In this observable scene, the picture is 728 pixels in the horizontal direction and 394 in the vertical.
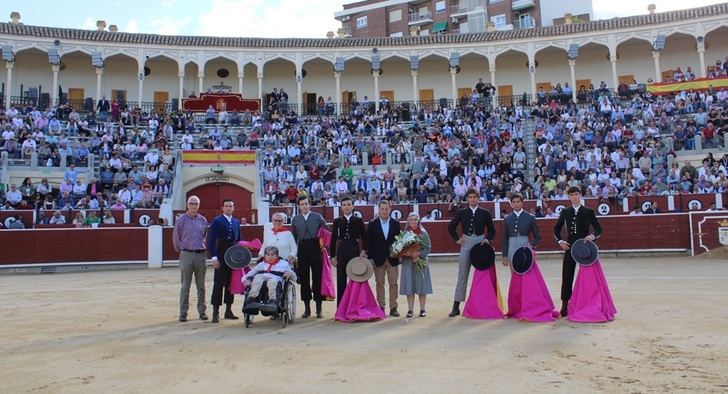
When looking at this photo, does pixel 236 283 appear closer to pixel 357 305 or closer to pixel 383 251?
pixel 357 305

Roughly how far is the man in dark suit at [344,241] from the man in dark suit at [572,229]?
2176 mm

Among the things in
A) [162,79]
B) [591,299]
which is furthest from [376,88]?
[591,299]

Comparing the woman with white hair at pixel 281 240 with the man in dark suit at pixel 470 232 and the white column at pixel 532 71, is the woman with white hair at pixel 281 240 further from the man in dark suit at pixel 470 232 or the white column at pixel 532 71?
the white column at pixel 532 71

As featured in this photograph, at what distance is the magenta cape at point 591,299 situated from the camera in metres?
6.45

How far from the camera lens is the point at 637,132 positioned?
21797 millimetres

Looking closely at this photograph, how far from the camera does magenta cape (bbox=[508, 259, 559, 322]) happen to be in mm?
6598

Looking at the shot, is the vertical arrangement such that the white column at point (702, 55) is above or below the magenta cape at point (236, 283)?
above

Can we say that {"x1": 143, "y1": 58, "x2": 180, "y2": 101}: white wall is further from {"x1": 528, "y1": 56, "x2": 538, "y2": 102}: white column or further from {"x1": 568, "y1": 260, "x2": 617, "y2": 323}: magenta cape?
{"x1": 568, "y1": 260, "x2": 617, "y2": 323}: magenta cape

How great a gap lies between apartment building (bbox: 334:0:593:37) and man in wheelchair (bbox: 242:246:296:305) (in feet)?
99.5

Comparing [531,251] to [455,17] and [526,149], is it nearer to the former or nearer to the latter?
[526,149]

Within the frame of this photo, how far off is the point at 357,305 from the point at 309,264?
30.4 inches

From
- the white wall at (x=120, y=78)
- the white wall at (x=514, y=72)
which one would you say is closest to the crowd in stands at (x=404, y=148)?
the white wall at (x=514, y=72)

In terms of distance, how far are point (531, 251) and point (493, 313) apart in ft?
2.58

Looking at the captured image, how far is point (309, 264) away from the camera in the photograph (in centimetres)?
717
